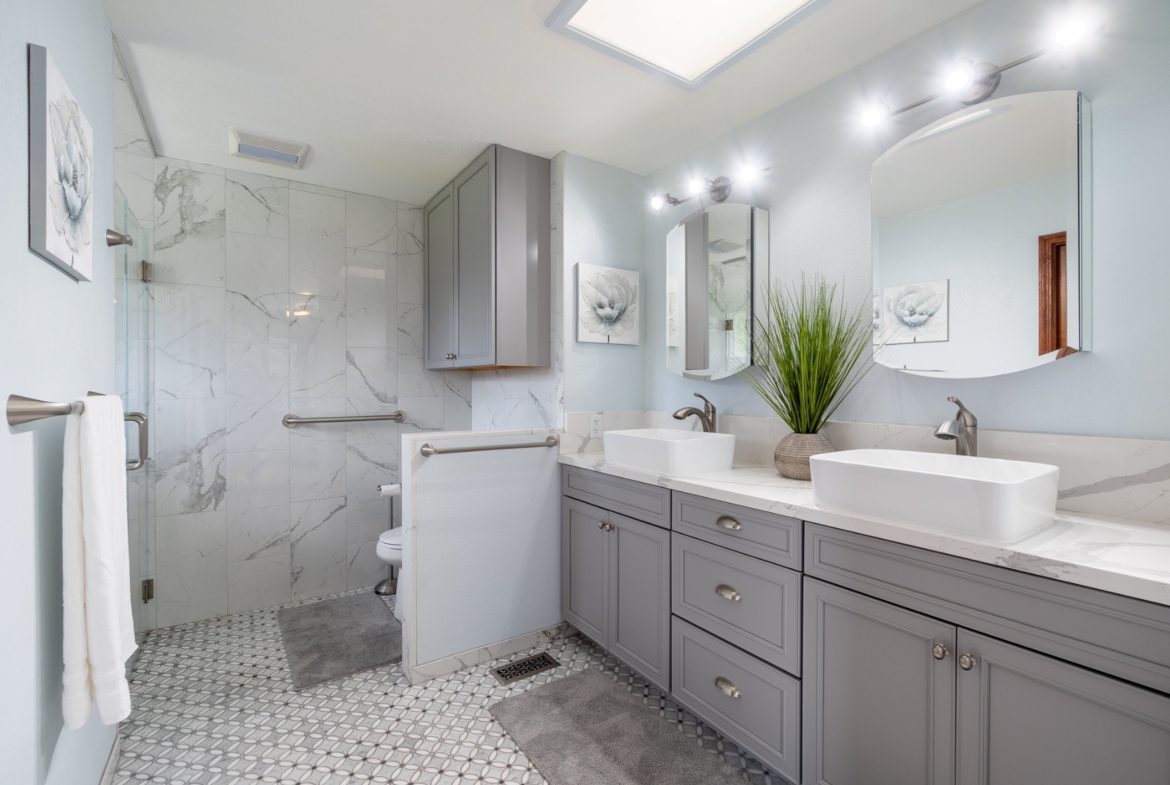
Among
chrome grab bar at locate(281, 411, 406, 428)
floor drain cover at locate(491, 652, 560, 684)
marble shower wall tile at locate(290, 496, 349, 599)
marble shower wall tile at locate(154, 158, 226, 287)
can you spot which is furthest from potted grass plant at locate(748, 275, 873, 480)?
marble shower wall tile at locate(154, 158, 226, 287)

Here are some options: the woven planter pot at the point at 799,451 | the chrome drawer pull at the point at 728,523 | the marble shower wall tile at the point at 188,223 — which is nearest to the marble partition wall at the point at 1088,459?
the woven planter pot at the point at 799,451

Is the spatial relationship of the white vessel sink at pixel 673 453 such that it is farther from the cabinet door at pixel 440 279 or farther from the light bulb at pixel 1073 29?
the light bulb at pixel 1073 29

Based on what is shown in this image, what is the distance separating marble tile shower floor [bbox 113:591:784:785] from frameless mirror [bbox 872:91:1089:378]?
1.41 meters

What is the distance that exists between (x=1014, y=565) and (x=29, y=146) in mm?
1953

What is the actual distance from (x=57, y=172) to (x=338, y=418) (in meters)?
2.09

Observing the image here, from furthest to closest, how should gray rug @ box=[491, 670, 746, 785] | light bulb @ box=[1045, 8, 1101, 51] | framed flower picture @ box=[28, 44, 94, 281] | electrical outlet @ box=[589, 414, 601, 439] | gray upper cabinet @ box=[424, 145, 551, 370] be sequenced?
electrical outlet @ box=[589, 414, 601, 439] → gray upper cabinet @ box=[424, 145, 551, 370] → gray rug @ box=[491, 670, 746, 785] → light bulb @ box=[1045, 8, 1101, 51] → framed flower picture @ box=[28, 44, 94, 281]

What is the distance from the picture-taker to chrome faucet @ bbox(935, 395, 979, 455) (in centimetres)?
146

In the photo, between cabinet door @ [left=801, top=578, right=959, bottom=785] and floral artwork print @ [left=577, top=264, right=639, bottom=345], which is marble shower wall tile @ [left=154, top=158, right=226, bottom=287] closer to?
floral artwork print @ [left=577, top=264, right=639, bottom=345]

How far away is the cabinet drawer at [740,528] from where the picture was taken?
57.8 inches

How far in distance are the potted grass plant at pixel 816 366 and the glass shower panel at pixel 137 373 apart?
255cm

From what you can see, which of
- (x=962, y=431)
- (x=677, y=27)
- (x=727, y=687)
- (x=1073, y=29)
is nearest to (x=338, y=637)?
(x=727, y=687)

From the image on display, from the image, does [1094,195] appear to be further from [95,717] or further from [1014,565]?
[95,717]

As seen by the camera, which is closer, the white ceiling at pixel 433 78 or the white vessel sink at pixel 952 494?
the white vessel sink at pixel 952 494

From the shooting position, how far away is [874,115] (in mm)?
1785
